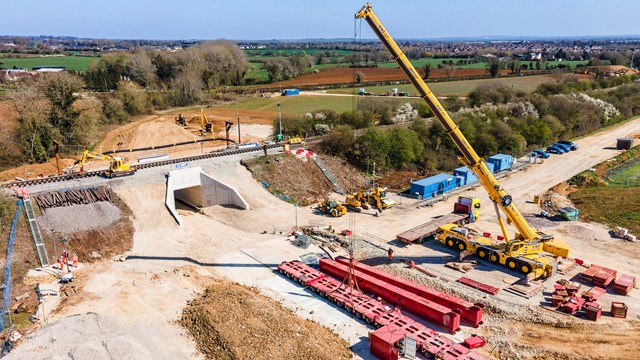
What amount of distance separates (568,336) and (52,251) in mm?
31221

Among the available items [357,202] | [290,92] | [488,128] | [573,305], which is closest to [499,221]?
[573,305]

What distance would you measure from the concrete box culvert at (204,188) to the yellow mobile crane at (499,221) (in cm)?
1874

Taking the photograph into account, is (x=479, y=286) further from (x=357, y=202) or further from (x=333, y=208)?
Result: (x=333, y=208)

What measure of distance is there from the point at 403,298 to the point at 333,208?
15.2m

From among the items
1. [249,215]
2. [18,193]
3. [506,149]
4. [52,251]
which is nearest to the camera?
[52,251]

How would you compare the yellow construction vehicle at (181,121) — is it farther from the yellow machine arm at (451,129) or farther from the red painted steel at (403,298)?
the yellow machine arm at (451,129)

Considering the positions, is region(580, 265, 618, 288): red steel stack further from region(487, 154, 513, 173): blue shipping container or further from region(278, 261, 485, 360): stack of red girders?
region(487, 154, 513, 173): blue shipping container

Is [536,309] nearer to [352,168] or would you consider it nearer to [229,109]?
[352,168]

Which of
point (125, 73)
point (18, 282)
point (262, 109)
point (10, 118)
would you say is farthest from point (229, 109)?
point (18, 282)

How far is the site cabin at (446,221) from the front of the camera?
32.9 m

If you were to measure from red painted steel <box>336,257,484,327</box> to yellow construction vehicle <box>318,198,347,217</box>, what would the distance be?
10107 millimetres

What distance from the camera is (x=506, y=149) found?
193ft

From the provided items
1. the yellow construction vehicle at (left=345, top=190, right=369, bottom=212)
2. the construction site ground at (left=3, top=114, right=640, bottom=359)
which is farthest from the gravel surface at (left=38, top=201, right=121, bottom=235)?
the yellow construction vehicle at (left=345, top=190, right=369, bottom=212)

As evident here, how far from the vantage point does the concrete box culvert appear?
125ft
